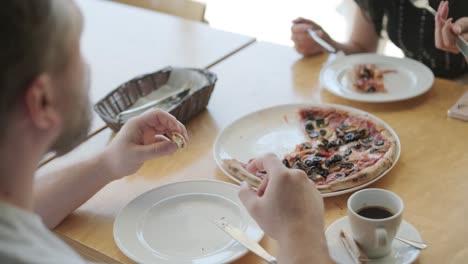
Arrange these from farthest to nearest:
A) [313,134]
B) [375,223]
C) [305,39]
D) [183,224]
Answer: [305,39] < [313,134] < [183,224] < [375,223]

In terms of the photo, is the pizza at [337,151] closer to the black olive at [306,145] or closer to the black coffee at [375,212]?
the black olive at [306,145]

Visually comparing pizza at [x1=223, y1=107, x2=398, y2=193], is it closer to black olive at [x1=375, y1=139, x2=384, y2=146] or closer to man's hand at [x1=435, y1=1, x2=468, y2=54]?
black olive at [x1=375, y1=139, x2=384, y2=146]

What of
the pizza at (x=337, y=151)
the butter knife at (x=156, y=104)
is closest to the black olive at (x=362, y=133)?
the pizza at (x=337, y=151)

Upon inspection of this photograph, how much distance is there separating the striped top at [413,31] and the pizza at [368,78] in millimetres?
280

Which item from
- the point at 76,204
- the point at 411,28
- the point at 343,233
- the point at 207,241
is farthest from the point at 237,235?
the point at 411,28

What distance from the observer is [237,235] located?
102 cm

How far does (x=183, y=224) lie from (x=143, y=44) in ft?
3.23

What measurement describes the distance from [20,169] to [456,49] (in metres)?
1.12

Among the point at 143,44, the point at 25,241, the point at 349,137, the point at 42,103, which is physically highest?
the point at 42,103

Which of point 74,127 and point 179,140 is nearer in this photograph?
point 74,127

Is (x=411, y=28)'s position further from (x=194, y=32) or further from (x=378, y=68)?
(x=194, y=32)

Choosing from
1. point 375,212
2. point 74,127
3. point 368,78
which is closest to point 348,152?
point 375,212

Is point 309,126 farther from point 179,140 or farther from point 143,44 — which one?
point 143,44

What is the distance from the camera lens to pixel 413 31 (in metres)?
1.79
